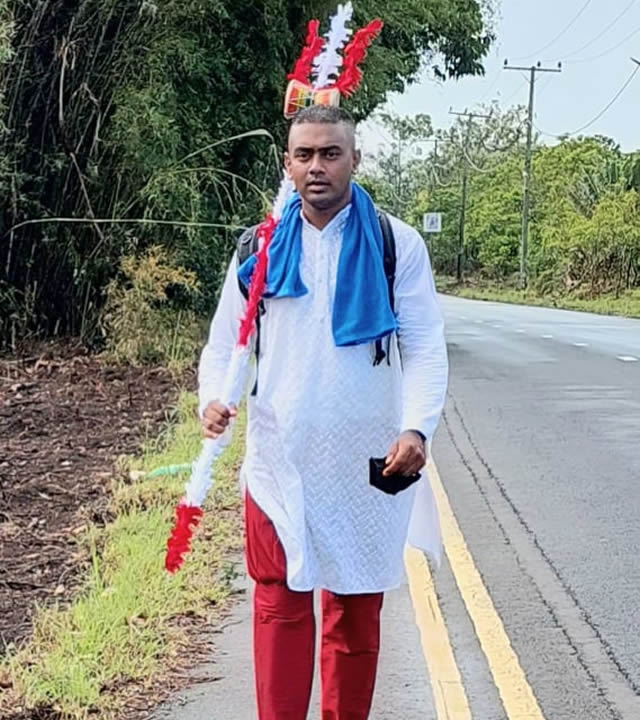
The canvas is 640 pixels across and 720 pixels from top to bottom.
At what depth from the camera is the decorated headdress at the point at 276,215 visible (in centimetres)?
364

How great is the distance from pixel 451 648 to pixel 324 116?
7.65 feet

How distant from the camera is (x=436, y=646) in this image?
16.5 feet

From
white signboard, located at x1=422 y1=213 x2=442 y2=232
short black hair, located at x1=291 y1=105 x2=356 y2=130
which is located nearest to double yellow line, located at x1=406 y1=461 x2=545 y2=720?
short black hair, located at x1=291 y1=105 x2=356 y2=130

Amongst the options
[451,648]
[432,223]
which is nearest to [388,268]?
[451,648]

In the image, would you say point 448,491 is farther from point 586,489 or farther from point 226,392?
point 226,392

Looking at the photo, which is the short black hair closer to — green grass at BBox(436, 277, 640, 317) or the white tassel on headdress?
the white tassel on headdress

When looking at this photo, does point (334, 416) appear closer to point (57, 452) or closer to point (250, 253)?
point (250, 253)

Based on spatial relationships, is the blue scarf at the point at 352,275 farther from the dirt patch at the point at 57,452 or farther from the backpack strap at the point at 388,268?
the dirt patch at the point at 57,452

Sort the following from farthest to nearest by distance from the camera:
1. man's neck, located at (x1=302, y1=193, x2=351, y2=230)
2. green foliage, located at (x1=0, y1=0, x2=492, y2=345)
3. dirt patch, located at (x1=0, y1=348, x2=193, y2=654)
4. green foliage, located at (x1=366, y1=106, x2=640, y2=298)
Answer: green foliage, located at (x1=366, y1=106, x2=640, y2=298) < green foliage, located at (x1=0, y1=0, x2=492, y2=345) < dirt patch, located at (x1=0, y1=348, x2=193, y2=654) < man's neck, located at (x1=302, y1=193, x2=351, y2=230)

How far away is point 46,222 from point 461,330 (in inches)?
492

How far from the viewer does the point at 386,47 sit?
61.0ft

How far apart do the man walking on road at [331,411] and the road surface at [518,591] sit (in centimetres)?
81

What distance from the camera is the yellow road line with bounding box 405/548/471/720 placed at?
172 inches

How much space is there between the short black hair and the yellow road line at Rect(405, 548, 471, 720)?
1984 millimetres
